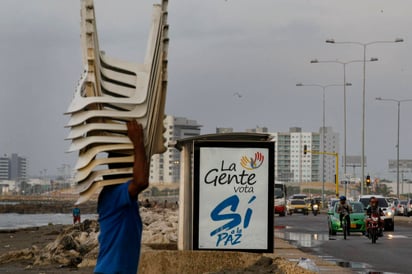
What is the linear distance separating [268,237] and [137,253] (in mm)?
11286

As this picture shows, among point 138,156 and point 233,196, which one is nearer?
point 138,156

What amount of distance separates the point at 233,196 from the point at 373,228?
56.8 ft

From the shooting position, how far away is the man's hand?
691 cm

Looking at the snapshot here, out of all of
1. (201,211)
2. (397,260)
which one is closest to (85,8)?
(201,211)

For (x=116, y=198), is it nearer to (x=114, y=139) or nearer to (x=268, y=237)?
(x=114, y=139)

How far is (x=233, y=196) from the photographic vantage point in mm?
18359

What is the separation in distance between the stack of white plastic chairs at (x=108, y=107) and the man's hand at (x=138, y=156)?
0.26 ft

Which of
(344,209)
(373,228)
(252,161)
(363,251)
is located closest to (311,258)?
(252,161)

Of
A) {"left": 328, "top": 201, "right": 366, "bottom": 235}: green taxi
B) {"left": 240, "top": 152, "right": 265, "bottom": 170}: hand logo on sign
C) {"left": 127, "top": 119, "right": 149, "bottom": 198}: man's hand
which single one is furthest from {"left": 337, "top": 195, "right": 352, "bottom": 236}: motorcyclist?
{"left": 127, "top": 119, "right": 149, "bottom": 198}: man's hand

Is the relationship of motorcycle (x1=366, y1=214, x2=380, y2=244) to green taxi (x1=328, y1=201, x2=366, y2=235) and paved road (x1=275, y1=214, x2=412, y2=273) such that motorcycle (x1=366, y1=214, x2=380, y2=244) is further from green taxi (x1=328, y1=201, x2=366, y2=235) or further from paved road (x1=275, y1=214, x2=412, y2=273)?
green taxi (x1=328, y1=201, x2=366, y2=235)

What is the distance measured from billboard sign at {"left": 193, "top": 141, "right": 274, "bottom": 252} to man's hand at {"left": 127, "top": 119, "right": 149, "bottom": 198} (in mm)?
11320

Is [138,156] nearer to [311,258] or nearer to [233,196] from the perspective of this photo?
[233,196]

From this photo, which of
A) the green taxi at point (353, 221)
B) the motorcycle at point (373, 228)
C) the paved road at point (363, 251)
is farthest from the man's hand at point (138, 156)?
the green taxi at point (353, 221)

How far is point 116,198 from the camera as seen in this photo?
23.3 ft
